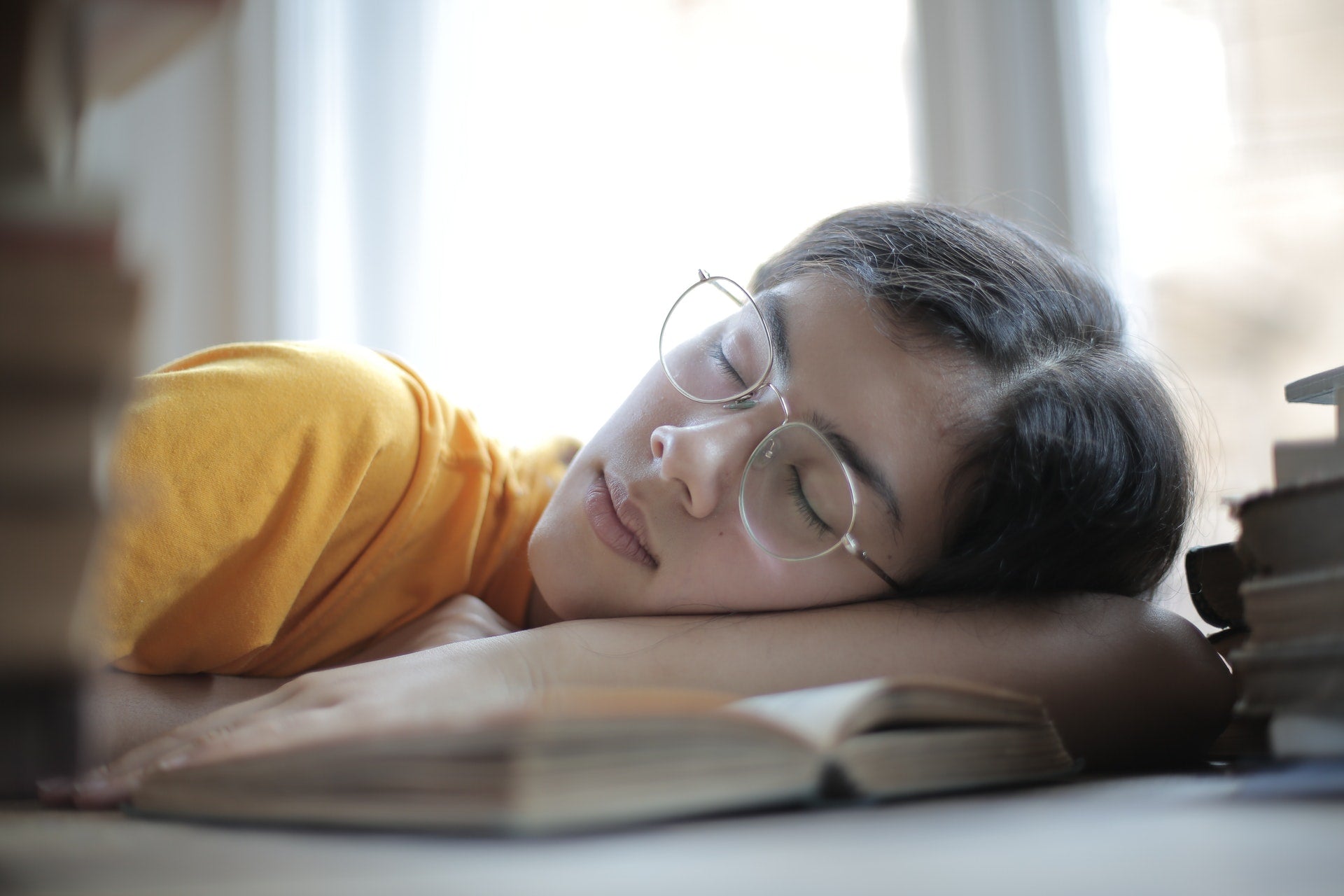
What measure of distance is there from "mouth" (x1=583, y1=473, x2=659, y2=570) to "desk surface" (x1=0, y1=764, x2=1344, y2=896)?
0.41 meters

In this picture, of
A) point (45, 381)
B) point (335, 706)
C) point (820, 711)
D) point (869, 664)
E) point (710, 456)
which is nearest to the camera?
point (45, 381)

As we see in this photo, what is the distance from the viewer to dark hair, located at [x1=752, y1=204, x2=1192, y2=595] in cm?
80

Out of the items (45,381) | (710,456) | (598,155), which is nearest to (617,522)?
(710,456)

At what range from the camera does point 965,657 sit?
697 millimetres

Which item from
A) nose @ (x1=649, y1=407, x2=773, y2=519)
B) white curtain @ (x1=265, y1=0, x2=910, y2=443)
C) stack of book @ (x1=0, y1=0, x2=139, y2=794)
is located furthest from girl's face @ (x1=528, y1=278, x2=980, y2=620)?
white curtain @ (x1=265, y1=0, x2=910, y2=443)

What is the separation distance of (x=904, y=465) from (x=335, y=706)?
45cm

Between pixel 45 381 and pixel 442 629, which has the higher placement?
pixel 45 381

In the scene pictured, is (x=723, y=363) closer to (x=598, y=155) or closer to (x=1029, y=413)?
(x=1029, y=413)

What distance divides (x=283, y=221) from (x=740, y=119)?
38.1 inches

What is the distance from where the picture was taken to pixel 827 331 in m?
0.83

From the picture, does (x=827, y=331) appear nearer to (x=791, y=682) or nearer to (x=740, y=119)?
(x=791, y=682)

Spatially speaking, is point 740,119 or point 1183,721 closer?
point 1183,721

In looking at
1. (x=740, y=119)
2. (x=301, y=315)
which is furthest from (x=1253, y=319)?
(x=301, y=315)

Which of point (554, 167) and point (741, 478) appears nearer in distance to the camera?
point (741, 478)
